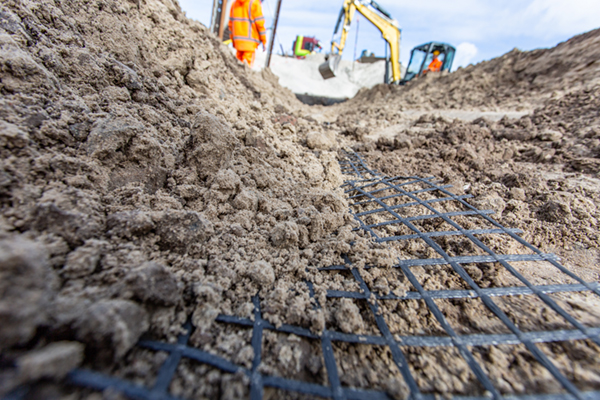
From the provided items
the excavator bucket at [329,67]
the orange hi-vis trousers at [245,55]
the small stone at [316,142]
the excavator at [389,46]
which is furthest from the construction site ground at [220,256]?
the excavator at [389,46]

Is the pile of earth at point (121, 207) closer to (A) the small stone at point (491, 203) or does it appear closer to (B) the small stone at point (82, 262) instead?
(B) the small stone at point (82, 262)

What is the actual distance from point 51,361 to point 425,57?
10104 mm

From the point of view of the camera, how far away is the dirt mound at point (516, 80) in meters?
4.16

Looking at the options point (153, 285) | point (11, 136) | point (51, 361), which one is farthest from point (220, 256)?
point (11, 136)

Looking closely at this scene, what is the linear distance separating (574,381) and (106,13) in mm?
3115

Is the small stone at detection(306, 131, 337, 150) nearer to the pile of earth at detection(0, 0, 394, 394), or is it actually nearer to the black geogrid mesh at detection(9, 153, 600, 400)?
the pile of earth at detection(0, 0, 394, 394)

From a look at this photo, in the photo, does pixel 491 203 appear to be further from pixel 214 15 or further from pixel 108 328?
pixel 214 15

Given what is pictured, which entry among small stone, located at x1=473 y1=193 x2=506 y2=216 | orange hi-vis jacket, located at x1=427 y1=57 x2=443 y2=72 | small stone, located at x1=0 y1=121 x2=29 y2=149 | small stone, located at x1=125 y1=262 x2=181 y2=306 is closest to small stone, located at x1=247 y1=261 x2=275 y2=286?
small stone, located at x1=125 y1=262 x2=181 y2=306

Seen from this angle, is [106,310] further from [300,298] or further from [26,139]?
[26,139]

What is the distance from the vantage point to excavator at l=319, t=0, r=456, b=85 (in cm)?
741

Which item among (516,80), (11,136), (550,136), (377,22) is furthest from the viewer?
(377,22)

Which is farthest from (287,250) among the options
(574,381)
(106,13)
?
(106,13)

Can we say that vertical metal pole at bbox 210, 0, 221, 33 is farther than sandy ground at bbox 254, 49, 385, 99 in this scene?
No

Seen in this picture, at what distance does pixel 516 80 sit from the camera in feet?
16.3
